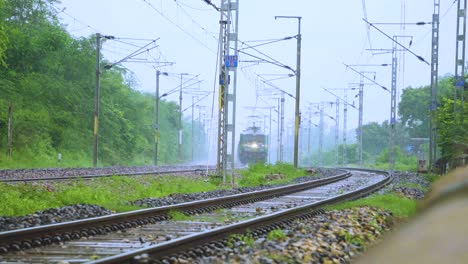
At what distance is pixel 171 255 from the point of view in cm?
842

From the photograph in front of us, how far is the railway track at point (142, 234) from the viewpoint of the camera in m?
8.29

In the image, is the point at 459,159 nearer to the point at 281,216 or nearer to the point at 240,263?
the point at 281,216

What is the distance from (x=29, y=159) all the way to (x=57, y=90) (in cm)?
1016

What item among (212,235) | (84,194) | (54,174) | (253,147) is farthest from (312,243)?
(253,147)

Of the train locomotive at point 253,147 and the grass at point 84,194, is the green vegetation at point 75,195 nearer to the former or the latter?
the grass at point 84,194

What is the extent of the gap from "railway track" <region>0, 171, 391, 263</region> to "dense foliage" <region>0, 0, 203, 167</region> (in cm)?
2554

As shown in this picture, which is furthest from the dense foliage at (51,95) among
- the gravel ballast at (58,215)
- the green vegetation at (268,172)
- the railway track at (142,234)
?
the railway track at (142,234)

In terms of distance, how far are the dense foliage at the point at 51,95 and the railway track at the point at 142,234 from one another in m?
25.5

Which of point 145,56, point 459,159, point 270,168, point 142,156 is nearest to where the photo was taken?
point 459,159

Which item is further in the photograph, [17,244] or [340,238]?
[340,238]

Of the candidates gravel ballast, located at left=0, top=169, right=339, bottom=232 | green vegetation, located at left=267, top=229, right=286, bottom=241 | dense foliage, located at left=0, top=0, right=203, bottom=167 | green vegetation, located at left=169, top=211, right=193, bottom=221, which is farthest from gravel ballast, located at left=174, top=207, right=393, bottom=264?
dense foliage, located at left=0, top=0, right=203, bottom=167

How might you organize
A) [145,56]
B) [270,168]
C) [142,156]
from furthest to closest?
1. [142,156]
2. [145,56]
3. [270,168]

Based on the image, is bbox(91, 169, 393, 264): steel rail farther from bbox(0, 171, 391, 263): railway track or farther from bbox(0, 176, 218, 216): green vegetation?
bbox(0, 176, 218, 216): green vegetation

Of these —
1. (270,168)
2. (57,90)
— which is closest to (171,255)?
(270,168)
